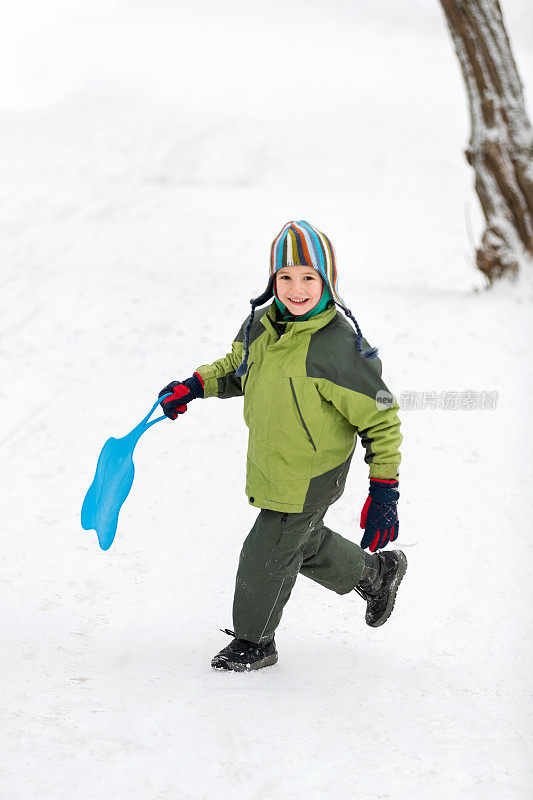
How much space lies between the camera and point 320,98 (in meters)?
12.6

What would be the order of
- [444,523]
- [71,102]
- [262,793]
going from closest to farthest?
[262,793] → [444,523] → [71,102]

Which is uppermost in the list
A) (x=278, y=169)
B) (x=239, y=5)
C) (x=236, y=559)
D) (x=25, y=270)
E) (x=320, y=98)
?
(x=239, y=5)

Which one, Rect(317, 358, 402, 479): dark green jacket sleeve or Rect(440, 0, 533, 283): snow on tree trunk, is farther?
Rect(440, 0, 533, 283): snow on tree trunk

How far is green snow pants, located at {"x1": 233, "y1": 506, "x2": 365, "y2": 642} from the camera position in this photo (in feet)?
8.63

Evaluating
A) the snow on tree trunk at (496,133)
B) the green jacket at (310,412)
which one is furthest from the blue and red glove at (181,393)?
the snow on tree trunk at (496,133)

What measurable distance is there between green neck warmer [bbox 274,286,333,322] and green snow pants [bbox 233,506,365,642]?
596mm

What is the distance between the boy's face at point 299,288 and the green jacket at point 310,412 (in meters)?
0.05

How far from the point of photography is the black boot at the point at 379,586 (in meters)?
2.93

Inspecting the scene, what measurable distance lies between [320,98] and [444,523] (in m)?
10.0

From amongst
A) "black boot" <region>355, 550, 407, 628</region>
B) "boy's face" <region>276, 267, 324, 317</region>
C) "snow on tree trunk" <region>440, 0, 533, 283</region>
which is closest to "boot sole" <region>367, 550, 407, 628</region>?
"black boot" <region>355, 550, 407, 628</region>

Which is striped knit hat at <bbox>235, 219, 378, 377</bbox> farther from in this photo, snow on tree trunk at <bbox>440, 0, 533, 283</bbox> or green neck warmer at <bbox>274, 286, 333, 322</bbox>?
snow on tree trunk at <bbox>440, 0, 533, 283</bbox>

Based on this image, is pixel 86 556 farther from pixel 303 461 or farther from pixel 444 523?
pixel 444 523

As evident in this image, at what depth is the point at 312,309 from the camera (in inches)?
101

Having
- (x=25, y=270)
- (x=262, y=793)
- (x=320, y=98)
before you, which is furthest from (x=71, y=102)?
(x=262, y=793)
